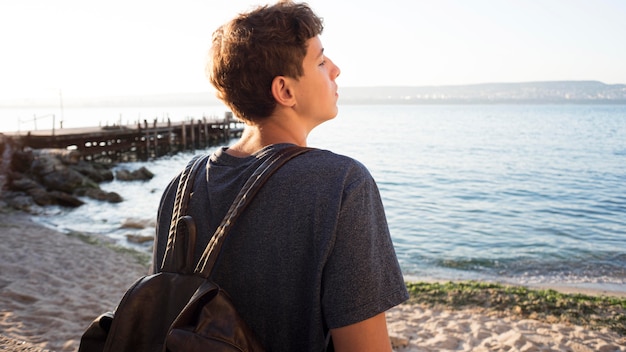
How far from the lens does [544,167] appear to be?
33.4 m

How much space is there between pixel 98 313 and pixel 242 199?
5.94m

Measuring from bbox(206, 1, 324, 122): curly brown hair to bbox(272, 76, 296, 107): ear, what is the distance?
0.5 inches

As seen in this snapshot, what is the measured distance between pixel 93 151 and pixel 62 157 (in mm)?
7786

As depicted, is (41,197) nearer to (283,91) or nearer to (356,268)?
(283,91)

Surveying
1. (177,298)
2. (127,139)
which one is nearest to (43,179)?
(127,139)

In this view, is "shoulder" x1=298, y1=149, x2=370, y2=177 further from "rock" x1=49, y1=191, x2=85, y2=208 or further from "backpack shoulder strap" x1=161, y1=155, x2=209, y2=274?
"rock" x1=49, y1=191, x2=85, y2=208

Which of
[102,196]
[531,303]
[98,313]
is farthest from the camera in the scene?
[102,196]

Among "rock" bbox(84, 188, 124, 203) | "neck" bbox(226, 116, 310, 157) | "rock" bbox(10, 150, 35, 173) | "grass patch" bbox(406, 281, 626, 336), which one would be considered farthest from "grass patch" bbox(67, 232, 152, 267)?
"neck" bbox(226, 116, 310, 157)

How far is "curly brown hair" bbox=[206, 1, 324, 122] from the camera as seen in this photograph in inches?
57.2

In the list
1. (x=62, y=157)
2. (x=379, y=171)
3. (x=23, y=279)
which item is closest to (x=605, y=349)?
(x=23, y=279)

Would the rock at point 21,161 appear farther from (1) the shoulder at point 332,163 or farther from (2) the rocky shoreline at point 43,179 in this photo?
(1) the shoulder at point 332,163

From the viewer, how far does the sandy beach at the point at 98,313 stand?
5.86m

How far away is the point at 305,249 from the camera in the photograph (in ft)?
4.50

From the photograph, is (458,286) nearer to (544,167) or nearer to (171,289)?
(171,289)
